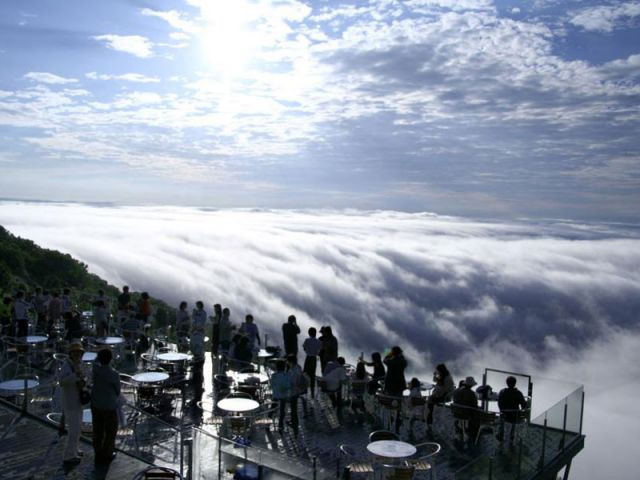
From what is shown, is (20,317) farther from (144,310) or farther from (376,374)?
(376,374)

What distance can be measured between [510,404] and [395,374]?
83.1 inches

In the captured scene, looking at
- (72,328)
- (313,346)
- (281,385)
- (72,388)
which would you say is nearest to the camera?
(72,388)

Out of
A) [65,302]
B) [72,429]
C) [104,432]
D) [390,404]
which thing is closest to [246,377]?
[390,404]

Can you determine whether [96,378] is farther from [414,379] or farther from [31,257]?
[31,257]

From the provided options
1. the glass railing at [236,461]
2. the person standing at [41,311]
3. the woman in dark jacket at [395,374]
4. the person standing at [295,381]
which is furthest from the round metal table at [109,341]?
the glass railing at [236,461]

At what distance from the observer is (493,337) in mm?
133625

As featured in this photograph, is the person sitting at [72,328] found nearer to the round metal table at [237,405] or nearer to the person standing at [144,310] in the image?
the person standing at [144,310]

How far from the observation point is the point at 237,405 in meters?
10.3

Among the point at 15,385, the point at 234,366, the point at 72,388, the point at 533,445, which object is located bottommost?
the point at 533,445

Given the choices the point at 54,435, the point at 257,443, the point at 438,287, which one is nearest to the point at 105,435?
the point at 54,435

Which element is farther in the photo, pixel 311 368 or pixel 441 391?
pixel 311 368

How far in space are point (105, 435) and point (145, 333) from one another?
803 cm

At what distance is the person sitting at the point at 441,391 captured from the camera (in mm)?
10983

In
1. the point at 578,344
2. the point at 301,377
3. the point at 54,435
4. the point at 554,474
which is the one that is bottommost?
the point at 578,344
